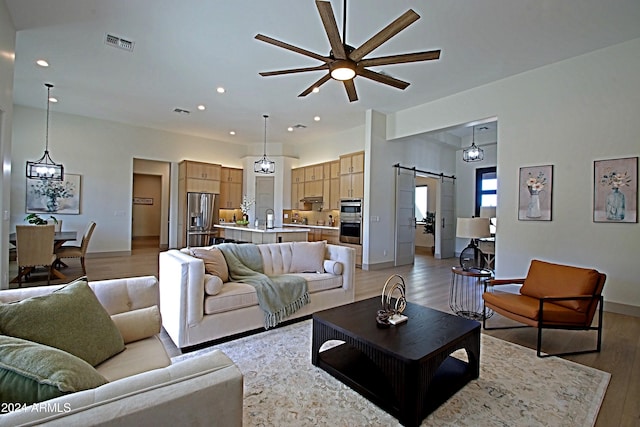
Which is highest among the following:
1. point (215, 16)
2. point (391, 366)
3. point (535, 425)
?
point (215, 16)

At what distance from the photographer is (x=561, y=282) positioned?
3.18 metres

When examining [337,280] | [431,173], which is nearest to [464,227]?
[337,280]

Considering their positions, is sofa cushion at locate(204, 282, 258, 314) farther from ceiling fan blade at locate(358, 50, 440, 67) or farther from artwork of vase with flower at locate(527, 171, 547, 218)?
artwork of vase with flower at locate(527, 171, 547, 218)

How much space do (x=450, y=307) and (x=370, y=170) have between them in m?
3.50

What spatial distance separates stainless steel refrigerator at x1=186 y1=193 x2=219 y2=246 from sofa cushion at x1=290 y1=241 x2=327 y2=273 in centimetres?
565

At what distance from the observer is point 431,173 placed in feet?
27.8

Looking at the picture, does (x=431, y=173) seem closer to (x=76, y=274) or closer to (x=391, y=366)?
(x=391, y=366)

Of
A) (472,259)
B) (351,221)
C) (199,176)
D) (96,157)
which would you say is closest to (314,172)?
(351,221)

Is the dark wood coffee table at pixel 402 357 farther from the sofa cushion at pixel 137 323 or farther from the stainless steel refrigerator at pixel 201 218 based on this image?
the stainless steel refrigerator at pixel 201 218

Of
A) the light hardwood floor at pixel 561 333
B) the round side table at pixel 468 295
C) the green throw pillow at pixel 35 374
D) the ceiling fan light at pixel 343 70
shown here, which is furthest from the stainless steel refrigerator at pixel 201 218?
the green throw pillow at pixel 35 374

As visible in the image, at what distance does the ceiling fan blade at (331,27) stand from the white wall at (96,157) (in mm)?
7557

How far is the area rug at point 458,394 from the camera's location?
6.27 feet

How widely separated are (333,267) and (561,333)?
255cm

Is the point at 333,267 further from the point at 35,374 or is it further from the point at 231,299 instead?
the point at 35,374
